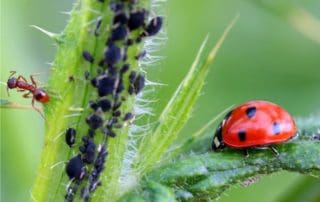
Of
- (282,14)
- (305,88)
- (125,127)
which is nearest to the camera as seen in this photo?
(125,127)

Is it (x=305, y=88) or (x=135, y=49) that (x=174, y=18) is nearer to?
(x=305, y=88)

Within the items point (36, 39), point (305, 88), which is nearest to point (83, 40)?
point (36, 39)

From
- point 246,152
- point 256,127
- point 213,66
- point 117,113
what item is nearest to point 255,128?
point 256,127

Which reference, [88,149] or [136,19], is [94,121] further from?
[136,19]

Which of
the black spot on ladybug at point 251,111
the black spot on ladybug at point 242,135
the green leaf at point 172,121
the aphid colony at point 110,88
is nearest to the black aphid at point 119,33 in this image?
the aphid colony at point 110,88

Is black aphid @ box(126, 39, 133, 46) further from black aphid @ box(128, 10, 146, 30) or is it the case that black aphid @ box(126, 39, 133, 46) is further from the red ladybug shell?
the red ladybug shell

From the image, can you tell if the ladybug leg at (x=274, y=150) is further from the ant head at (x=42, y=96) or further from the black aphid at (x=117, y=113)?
the ant head at (x=42, y=96)

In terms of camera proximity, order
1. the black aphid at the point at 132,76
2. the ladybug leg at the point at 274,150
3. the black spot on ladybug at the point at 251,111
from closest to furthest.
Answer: the black aphid at the point at 132,76 < the ladybug leg at the point at 274,150 < the black spot on ladybug at the point at 251,111
